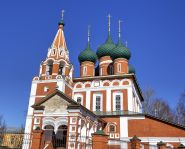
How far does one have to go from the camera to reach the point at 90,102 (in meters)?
27.4

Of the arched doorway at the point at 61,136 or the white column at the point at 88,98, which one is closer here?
the arched doorway at the point at 61,136

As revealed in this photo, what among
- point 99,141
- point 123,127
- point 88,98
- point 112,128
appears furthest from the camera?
point 88,98

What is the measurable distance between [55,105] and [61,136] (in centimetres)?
248

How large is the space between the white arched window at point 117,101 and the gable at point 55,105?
342 inches

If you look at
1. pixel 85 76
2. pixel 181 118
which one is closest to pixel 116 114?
pixel 85 76

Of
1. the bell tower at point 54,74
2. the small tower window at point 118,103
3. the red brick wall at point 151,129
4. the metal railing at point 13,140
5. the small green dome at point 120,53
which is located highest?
the small green dome at point 120,53

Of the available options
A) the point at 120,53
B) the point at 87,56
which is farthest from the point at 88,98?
the point at 120,53

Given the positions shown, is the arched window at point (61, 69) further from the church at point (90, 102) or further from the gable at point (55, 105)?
the gable at point (55, 105)

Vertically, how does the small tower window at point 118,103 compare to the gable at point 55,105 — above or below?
above

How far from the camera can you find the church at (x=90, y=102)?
18906 mm

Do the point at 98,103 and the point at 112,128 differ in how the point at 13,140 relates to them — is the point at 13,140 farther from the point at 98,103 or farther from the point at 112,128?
the point at 98,103

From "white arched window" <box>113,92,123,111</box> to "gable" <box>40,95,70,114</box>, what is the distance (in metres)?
8.69

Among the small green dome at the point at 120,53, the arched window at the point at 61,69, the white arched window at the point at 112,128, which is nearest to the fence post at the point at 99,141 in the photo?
the white arched window at the point at 112,128

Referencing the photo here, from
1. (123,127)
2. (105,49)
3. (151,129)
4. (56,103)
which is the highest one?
(105,49)
